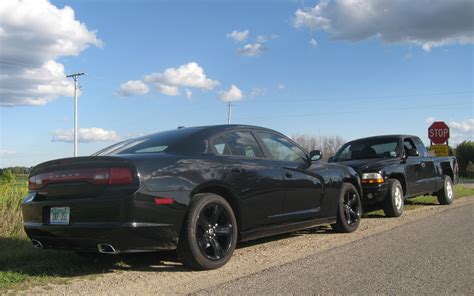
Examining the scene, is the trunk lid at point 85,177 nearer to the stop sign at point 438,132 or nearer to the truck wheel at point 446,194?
the truck wheel at point 446,194

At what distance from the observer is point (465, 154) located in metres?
49.5

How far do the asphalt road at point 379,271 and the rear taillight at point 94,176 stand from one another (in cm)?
134

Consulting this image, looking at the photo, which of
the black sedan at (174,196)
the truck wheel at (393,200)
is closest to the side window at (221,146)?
the black sedan at (174,196)

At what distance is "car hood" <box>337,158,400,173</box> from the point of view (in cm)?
1005

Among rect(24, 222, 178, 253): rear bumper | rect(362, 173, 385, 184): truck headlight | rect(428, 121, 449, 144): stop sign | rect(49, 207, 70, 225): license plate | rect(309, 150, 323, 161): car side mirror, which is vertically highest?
rect(428, 121, 449, 144): stop sign

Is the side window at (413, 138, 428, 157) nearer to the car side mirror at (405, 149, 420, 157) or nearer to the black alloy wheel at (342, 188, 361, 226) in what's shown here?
the car side mirror at (405, 149, 420, 157)

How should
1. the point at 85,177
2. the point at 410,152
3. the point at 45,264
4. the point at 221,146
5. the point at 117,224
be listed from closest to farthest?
the point at 117,224
the point at 85,177
the point at 45,264
the point at 221,146
the point at 410,152

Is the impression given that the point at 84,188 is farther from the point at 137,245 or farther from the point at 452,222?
the point at 452,222

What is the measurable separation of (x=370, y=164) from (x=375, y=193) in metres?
0.70

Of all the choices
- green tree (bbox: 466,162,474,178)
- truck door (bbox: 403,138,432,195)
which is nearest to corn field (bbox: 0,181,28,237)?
truck door (bbox: 403,138,432,195)

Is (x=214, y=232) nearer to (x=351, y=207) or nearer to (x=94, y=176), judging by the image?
(x=94, y=176)

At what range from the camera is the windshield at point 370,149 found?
11113 mm

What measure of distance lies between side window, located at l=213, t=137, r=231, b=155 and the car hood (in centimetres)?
465

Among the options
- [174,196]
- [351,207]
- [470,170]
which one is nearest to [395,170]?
[351,207]
